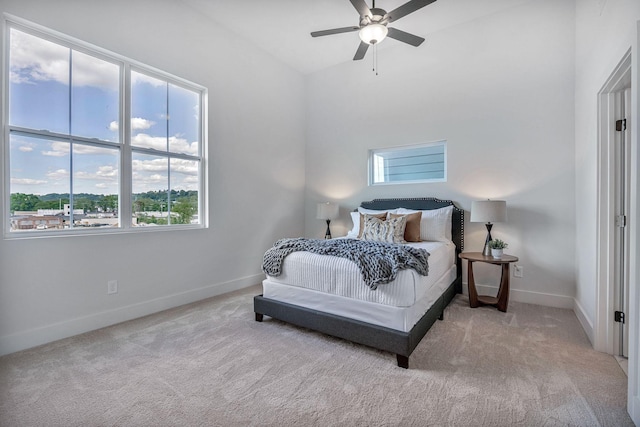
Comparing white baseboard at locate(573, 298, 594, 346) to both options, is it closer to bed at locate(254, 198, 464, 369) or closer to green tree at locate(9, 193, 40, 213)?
bed at locate(254, 198, 464, 369)

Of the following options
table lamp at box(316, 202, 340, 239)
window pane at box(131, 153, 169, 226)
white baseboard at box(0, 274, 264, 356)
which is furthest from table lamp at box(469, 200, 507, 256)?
window pane at box(131, 153, 169, 226)

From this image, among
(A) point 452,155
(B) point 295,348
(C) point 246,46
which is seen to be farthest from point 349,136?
(B) point 295,348

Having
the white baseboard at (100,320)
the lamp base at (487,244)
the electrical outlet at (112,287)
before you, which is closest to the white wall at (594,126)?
the lamp base at (487,244)

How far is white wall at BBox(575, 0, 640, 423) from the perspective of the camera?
5.10 ft

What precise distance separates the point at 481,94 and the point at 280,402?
13.1 feet

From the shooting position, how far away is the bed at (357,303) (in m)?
2.08

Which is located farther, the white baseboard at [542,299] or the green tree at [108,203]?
the white baseboard at [542,299]

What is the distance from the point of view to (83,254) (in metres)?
2.60

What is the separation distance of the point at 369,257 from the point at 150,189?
8.15 ft

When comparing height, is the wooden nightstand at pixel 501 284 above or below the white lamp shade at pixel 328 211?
below

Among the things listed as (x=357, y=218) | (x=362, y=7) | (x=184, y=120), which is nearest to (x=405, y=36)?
(x=362, y=7)

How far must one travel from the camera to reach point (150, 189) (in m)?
3.17

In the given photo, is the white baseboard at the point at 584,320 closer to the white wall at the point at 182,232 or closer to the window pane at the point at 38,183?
the white wall at the point at 182,232

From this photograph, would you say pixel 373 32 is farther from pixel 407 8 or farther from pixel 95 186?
pixel 95 186
